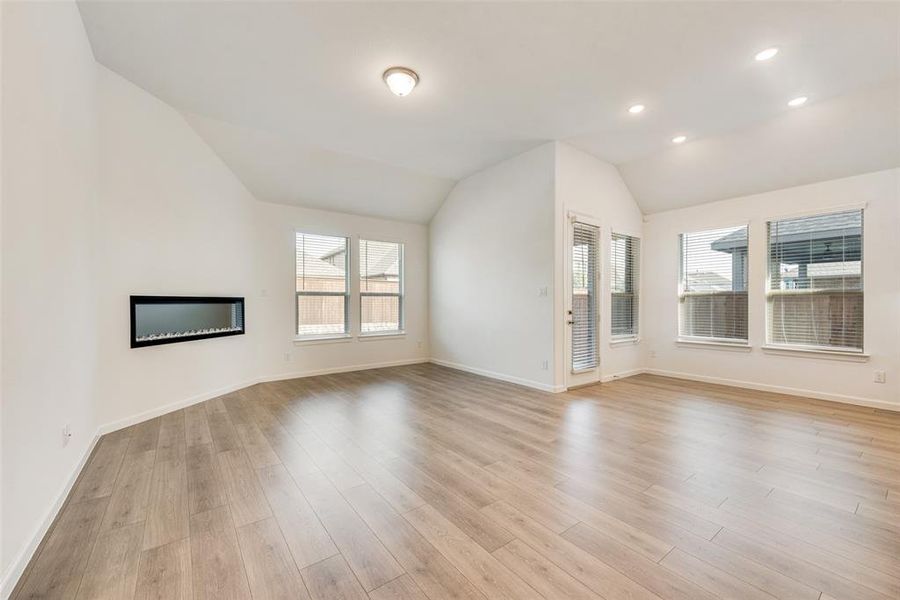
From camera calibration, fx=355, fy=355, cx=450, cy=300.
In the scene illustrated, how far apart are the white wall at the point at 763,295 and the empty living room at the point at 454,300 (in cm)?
3

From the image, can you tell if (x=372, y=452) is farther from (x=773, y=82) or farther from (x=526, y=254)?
(x=773, y=82)

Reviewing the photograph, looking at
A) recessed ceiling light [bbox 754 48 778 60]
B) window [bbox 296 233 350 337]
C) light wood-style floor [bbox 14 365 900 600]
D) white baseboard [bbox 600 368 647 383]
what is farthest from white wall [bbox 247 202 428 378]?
recessed ceiling light [bbox 754 48 778 60]

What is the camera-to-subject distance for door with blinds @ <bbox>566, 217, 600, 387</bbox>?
4457 millimetres

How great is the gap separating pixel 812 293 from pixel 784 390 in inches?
47.9

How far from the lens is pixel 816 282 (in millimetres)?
4219

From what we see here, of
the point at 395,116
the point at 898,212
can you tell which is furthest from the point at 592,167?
the point at 898,212

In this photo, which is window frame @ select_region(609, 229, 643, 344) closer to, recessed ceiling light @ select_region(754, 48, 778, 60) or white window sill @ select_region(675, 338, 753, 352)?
white window sill @ select_region(675, 338, 753, 352)

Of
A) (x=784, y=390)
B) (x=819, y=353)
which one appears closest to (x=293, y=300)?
(x=784, y=390)

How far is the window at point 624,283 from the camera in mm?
5223

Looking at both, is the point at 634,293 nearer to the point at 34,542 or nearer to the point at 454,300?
the point at 454,300

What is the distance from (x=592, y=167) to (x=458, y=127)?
2.02 m

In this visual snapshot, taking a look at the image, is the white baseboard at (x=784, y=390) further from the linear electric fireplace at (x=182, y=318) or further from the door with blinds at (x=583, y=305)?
the linear electric fireplace at (x=182, y=318)

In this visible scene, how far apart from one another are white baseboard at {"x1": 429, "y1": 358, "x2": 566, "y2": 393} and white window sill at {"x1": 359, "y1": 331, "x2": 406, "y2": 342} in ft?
2.68

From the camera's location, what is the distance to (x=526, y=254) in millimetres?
4652
